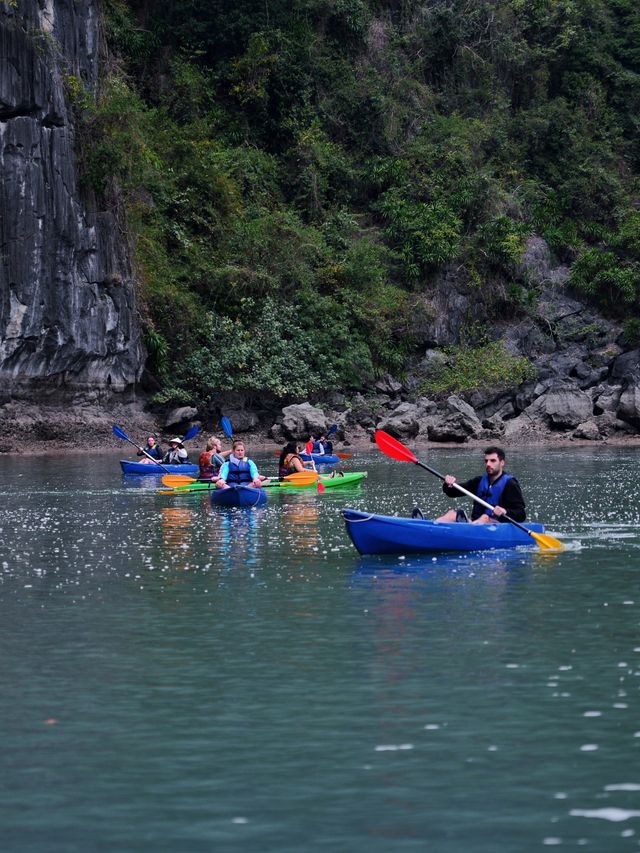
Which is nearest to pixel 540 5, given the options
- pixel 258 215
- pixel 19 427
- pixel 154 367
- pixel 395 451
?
pixel 258 215

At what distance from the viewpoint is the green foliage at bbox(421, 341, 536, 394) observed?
43.0m

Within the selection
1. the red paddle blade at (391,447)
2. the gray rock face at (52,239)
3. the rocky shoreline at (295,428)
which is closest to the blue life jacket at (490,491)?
the red paddle blade at (391,447)

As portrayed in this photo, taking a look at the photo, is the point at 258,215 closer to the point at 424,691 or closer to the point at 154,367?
the point at 154,367

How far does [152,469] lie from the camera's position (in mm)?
29344

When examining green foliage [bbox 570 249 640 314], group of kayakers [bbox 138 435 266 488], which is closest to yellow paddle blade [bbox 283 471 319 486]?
group of kayakers [bbox 138 435 266 488]

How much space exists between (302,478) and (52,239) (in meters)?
13.8

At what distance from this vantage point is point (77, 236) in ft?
119

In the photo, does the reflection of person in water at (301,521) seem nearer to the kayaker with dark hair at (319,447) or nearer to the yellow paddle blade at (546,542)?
the yellow paddle blade at (546,542)

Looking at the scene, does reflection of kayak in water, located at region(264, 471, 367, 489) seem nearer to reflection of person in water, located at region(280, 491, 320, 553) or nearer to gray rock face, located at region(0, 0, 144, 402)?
reflection of person in water, located at region(280, 491, 320, 553)

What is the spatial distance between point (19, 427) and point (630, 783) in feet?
102

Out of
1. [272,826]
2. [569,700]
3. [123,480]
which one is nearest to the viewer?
[272,826]

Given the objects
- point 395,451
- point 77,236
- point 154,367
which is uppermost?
point 77,236

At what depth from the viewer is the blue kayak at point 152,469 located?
29.1 meters

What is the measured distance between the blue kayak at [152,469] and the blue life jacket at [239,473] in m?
6.79
